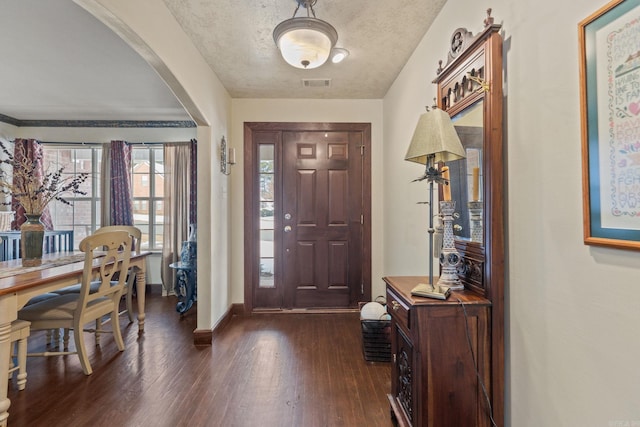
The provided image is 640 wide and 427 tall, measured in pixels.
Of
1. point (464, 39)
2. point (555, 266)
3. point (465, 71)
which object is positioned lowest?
point (555, 266)

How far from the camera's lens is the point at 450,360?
4.36 ft

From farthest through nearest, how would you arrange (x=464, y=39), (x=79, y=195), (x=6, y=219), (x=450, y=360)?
(x=79, y=195)
(x=6, y=219)
(x=464, y=39)
(x=450, y=360)

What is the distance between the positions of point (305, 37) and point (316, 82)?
1.36 metres

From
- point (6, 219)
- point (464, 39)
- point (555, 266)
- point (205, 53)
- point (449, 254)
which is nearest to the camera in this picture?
point (555, 266)

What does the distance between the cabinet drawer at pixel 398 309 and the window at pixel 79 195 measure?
15.7 feet

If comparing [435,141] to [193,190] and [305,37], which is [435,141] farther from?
[193,190]

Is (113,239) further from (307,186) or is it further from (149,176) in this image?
(149,176)

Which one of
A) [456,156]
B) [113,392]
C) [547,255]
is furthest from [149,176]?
[547,255]

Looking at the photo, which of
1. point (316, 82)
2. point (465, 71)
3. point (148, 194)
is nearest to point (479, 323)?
point (465, 71)

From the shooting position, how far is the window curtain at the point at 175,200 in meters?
4.52

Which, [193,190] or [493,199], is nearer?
[493,199]

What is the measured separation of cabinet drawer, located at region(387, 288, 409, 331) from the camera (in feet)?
4.77

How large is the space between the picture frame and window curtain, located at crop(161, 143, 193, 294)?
4.46m

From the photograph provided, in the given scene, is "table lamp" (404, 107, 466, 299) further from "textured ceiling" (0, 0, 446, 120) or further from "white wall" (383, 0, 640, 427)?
"textured ceiling" (0, 0, 446, 120)
